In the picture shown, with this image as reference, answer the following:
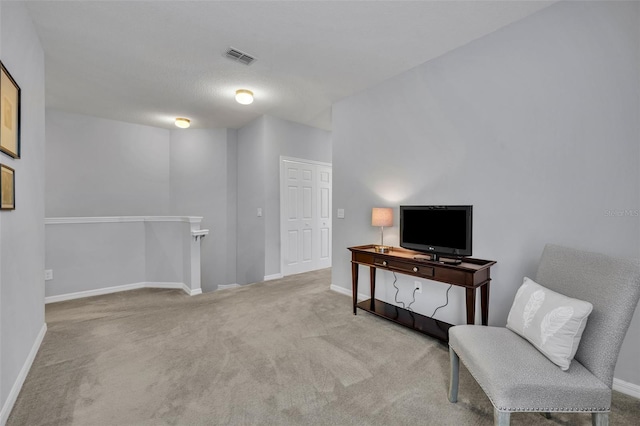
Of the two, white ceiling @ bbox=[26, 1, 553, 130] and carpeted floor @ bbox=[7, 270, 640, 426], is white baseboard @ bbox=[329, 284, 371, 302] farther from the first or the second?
white ceiling @ bbox=[26, 1, 553, 130]

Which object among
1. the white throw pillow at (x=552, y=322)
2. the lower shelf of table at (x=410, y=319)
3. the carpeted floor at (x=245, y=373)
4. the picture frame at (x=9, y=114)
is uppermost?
the picture frame at (x=9, y=114)

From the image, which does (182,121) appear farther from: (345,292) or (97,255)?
(345,292)

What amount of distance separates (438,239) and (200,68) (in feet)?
9.38

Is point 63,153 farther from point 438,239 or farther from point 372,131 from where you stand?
point 438,239

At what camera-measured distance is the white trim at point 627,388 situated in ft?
5.59

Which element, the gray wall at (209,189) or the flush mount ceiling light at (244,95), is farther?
the gray wall at (209,189)

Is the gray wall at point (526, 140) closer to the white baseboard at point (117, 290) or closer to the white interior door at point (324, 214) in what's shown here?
the white interior door at point (324, 214)

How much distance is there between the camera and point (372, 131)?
Result: 330cm

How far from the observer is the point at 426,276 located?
7.59ft

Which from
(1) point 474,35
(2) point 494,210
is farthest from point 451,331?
(1) point 474,35

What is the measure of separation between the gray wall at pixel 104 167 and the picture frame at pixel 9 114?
122 inches

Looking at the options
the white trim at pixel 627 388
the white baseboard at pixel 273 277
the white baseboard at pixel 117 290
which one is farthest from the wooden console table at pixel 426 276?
the white baseboard at pixel 117 290

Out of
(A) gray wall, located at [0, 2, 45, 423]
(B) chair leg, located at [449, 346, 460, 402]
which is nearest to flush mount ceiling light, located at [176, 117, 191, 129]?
(A) gray wall, located at [0, 2, 45, 423]

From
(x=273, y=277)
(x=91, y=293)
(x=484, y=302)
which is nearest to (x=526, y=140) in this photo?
(x=484, y=302)
